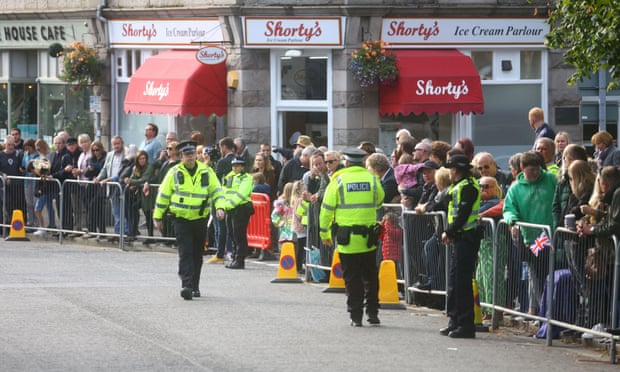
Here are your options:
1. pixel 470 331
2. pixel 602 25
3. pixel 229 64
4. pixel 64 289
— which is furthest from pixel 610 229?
pixel 229 64

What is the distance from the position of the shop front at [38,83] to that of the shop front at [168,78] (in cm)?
122

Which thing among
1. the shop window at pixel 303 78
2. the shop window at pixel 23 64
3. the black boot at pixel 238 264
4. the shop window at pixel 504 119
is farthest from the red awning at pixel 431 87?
the shop window at pixel 23 64

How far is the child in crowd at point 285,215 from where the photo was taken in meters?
19.1

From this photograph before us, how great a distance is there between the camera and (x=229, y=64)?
26.6 m

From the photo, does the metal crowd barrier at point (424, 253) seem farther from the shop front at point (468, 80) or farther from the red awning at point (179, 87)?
the red awning at point (179, 87)

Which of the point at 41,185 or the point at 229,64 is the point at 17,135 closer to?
the point at 41,185

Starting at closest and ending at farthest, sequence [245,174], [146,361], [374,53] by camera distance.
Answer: [146,361] → [245,174] → [374,53]

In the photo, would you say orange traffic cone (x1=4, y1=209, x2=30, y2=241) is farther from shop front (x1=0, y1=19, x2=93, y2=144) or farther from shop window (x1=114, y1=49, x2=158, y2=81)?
shop front (x1=0, y1=19, x2=93, y2=144)

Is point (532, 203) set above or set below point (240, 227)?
above

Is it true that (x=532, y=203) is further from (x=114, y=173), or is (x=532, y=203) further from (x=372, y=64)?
(x=372, y=64)

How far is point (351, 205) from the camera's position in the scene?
1392 centimetres

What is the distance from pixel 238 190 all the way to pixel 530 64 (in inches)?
380

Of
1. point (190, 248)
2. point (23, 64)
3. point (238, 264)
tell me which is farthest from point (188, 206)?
point (23, 64)

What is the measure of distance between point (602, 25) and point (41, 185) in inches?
494
